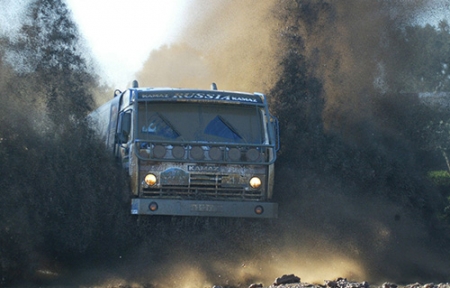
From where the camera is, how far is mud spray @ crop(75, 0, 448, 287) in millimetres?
12898

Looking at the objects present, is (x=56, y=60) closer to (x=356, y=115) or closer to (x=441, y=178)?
(x=356, y=115)

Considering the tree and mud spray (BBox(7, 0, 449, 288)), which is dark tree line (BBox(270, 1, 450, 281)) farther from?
the tree

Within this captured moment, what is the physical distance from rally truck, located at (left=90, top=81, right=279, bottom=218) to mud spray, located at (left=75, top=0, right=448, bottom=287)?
0.56m

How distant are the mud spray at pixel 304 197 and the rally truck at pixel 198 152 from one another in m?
0.56

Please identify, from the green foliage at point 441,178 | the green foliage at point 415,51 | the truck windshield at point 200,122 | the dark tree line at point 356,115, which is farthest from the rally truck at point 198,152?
the green foliage at point 441,178

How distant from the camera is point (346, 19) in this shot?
745 inches

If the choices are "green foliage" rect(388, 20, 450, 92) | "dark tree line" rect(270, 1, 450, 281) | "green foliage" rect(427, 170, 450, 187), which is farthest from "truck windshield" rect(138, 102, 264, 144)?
"green foliage" rect(427, 170, 450, 187)

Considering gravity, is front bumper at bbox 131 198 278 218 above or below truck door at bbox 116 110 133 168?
below

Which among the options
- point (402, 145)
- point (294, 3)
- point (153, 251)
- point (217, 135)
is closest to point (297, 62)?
point (294, 3)

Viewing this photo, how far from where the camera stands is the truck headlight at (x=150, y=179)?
502 inches

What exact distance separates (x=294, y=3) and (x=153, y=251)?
796cm

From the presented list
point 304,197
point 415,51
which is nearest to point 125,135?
point 304,197

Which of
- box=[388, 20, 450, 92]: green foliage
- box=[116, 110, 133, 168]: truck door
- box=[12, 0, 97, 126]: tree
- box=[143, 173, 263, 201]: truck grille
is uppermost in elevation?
box=[388, 20, 450, 92]: green foliage

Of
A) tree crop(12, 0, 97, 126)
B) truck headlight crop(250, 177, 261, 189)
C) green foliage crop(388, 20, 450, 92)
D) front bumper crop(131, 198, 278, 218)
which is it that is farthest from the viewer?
green foliage crop(388, 20, 450, 92)
